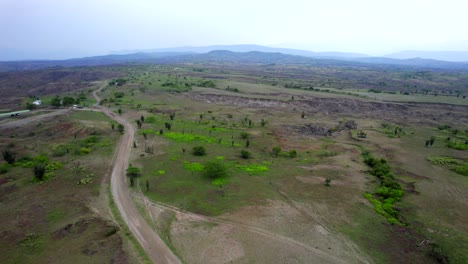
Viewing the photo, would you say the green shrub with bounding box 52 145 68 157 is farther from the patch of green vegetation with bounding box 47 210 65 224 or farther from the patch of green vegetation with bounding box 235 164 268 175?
the patch of green vegetation with bounding box 235 164 268 175

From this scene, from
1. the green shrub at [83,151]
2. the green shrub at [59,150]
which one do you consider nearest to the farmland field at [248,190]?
the green shrub at [59,150]

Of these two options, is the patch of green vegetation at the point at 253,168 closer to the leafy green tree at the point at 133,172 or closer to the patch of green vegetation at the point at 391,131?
the leafy green tree at the point at 133,172

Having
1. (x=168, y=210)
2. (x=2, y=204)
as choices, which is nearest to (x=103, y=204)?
(x=168, y=210)

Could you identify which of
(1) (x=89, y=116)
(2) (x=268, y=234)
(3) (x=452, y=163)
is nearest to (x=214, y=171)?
(2) (x=268, y=234)

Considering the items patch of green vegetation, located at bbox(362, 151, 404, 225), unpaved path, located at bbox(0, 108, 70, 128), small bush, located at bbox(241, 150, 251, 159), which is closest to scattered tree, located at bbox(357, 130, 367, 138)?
patch of green vegetation, located at bbox(362, 151, 404, 225)

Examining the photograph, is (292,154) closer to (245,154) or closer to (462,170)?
(245,154)

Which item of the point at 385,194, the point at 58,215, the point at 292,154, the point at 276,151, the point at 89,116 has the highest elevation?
the point at 89,116

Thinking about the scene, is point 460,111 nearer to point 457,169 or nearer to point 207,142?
point 457,169
